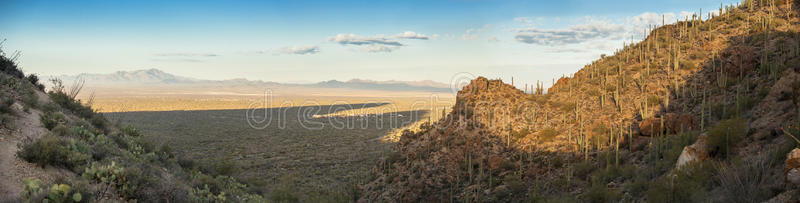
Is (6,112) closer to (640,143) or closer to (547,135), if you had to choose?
(547,135)

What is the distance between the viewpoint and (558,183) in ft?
31.2

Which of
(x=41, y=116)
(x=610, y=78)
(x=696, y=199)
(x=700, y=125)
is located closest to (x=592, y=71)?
(x=610, y=78)

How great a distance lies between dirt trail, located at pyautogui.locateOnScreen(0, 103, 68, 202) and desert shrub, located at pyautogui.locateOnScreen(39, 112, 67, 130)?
43cm

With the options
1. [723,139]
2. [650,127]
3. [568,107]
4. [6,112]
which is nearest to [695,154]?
[723,139]

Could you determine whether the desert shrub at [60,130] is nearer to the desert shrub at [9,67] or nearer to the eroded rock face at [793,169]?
the desert shrub at [9,67]

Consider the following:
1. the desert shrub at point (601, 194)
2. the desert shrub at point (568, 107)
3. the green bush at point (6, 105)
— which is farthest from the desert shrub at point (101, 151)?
the desert shrub at point (568, 107)

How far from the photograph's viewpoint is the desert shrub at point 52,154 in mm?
5719

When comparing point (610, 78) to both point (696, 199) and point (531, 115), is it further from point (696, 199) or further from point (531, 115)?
point (696, 199)

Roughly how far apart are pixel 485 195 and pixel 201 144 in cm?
2741

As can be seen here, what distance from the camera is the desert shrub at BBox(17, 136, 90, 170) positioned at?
5.72 m

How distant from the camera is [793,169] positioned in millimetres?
4551

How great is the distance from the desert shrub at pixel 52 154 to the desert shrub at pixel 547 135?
11.8 meters

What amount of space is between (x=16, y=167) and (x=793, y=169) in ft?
34.6

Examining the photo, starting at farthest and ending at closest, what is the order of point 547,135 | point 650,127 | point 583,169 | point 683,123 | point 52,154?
point 547,135 → point 650,127 → point 583,169 → point 683,123 → point 52,154
